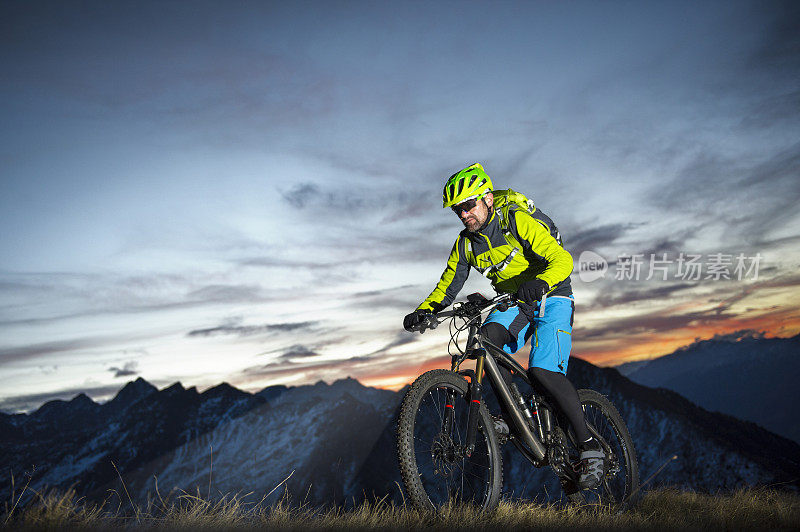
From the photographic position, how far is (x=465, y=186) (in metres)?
6.36

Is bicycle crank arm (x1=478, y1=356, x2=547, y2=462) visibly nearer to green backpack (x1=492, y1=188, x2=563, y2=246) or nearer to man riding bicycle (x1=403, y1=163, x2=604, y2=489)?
man riding bicycle (x1=403, y1=163, x2=604, y2=489)

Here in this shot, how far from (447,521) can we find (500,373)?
71.4 inches

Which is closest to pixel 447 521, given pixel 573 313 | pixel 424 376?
pixel 424 376

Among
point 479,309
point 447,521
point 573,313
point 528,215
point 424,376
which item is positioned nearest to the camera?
point 447,521

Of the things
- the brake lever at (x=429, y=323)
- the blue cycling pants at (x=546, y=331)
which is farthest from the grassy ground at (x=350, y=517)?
the brake lever at (x=429, y=323)

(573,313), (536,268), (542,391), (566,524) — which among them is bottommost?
(566,524)

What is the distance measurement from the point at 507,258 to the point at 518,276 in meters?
0.33

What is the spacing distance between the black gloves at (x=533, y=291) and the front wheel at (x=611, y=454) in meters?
2.48

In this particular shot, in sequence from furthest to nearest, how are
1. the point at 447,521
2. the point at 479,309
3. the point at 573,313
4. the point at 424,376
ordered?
the point at 573,313 → the point at 479,309 → the point at 424,376 → the point at 447,521

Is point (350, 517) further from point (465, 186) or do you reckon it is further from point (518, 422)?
point (465, 186)

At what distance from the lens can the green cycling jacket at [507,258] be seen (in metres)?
6.44

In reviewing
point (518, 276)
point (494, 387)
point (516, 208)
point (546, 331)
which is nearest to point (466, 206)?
point (516, 208)

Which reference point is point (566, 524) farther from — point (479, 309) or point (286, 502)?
point (286, 502)

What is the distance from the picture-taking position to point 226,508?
17.3 ft
